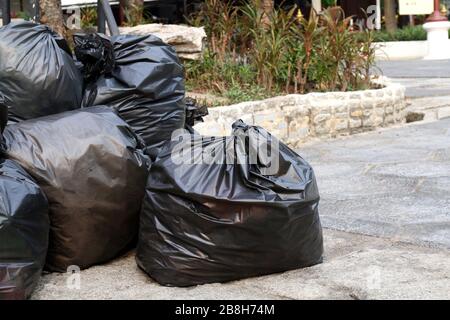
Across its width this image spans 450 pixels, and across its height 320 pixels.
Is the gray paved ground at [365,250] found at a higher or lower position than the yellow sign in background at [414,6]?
lower

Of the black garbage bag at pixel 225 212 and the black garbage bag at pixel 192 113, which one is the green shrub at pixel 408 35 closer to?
the black garbage bag at pixel 192 113

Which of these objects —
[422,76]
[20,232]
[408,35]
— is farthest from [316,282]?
[408,35]

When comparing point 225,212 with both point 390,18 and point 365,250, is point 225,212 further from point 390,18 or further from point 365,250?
point 390,18

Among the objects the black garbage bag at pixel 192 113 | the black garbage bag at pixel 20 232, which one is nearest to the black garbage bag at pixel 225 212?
the black garbage bag at pixel 20 232

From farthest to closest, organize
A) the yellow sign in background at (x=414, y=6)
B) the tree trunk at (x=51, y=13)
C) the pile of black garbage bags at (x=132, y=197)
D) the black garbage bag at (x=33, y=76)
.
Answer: the yellow sign in background at (x=414, y=6), the tree trunk at (x=51, y=13), the black garbage bag at (x=33, y=76), the pile of black garbage bags at (x=132, y=197)

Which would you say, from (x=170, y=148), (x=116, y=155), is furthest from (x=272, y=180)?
(x=116, y=155)

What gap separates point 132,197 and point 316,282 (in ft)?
3.26

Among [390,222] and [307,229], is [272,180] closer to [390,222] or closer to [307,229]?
[307,229]

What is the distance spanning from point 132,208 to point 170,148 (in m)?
0.36

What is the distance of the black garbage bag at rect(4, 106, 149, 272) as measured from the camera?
3.45 metres

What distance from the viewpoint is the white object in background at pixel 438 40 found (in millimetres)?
19406

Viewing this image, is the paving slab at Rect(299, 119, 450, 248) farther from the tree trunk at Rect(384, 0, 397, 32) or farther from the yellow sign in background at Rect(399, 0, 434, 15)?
the tree trunk at Rect(384, 0, 397, 32)

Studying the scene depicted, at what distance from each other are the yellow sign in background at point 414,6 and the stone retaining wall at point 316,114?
474 inches

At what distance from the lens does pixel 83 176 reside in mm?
3480
